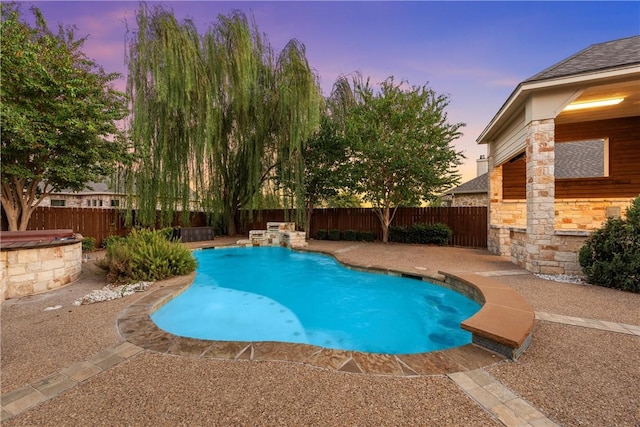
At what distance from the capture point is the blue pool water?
12.3 ft

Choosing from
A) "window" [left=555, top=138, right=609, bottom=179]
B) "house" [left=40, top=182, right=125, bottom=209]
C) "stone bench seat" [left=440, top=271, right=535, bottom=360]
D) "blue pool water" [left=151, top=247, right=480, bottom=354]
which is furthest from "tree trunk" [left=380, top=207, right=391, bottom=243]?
"house" [left=40, top=182, right=125, bottom=209]

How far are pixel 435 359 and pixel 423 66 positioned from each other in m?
9.21

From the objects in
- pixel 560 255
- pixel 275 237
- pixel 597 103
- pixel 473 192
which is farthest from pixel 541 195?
pixel 473 192

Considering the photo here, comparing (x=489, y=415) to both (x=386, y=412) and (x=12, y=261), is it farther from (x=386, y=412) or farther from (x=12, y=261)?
(x=12, y=261)

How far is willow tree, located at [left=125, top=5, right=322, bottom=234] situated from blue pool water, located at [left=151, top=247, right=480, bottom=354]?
4.68 meters

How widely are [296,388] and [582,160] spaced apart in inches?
562

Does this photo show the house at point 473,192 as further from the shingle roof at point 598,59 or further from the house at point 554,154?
the shingle roof at point 598,59

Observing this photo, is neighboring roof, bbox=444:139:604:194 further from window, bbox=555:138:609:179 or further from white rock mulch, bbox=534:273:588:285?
white rock mulch, bbox=534:273:588:285

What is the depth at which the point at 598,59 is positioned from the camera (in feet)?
17.7

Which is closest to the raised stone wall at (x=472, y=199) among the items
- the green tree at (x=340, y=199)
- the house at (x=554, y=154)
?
the house at (x=554, y=154)

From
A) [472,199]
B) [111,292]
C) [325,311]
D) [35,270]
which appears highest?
[472,199]

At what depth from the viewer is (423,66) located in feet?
28.1

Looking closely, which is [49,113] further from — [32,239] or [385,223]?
[385,223]

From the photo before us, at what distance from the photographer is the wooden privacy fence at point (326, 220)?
28.4 ft
